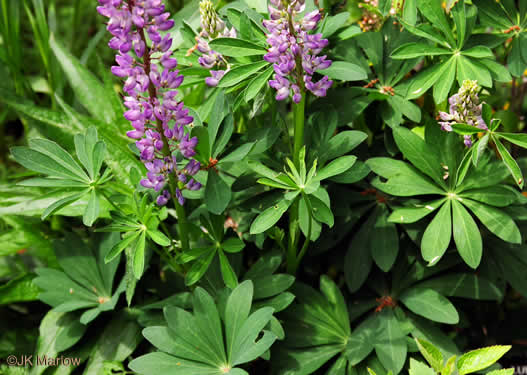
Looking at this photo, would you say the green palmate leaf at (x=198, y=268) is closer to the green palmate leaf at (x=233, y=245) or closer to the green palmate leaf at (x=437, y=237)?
the green palmate leaf at (x=233, y=245)

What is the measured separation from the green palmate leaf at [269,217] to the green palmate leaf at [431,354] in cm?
46

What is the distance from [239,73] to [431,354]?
87 centimetres

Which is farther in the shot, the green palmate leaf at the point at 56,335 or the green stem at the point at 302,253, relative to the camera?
the green palmate leaf at the point at 56,335

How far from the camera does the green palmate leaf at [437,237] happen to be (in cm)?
146

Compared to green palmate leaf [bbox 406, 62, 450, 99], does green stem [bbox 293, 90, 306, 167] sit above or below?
below

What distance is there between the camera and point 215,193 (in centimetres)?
147

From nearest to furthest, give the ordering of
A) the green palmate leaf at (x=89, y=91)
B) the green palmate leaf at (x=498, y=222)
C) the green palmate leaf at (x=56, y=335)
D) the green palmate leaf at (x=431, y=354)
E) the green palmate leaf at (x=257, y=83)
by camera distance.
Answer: the green palmate leaf at (x=431, y=354)
the green palmate leaf at (x=257, y=83)
the green palmate leaf at (x=498, y=222)
the green palmate leaf at (x=56, y=335)
the green palmate leaf at (x=89, y=91)

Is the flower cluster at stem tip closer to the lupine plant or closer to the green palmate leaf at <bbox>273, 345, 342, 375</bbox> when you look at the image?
the lupine plant

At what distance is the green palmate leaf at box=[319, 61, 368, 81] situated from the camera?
1434 mm

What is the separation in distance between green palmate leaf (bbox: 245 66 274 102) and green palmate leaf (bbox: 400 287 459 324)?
806 mm

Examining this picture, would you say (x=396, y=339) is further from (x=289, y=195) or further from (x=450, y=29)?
(x=450, y=29)

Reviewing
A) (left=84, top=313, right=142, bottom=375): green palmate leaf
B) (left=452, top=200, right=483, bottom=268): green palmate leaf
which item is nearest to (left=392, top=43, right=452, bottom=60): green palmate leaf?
(left=452, top=200, right=483, bottom=268): green palmate leaf

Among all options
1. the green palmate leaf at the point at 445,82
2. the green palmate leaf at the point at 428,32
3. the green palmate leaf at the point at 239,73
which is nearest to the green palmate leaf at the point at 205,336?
the green palmate leaf at the point at 239,73

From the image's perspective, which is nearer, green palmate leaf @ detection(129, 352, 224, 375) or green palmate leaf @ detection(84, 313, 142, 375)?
green palmate leaf @ detection(129, 352, 224, 375)
